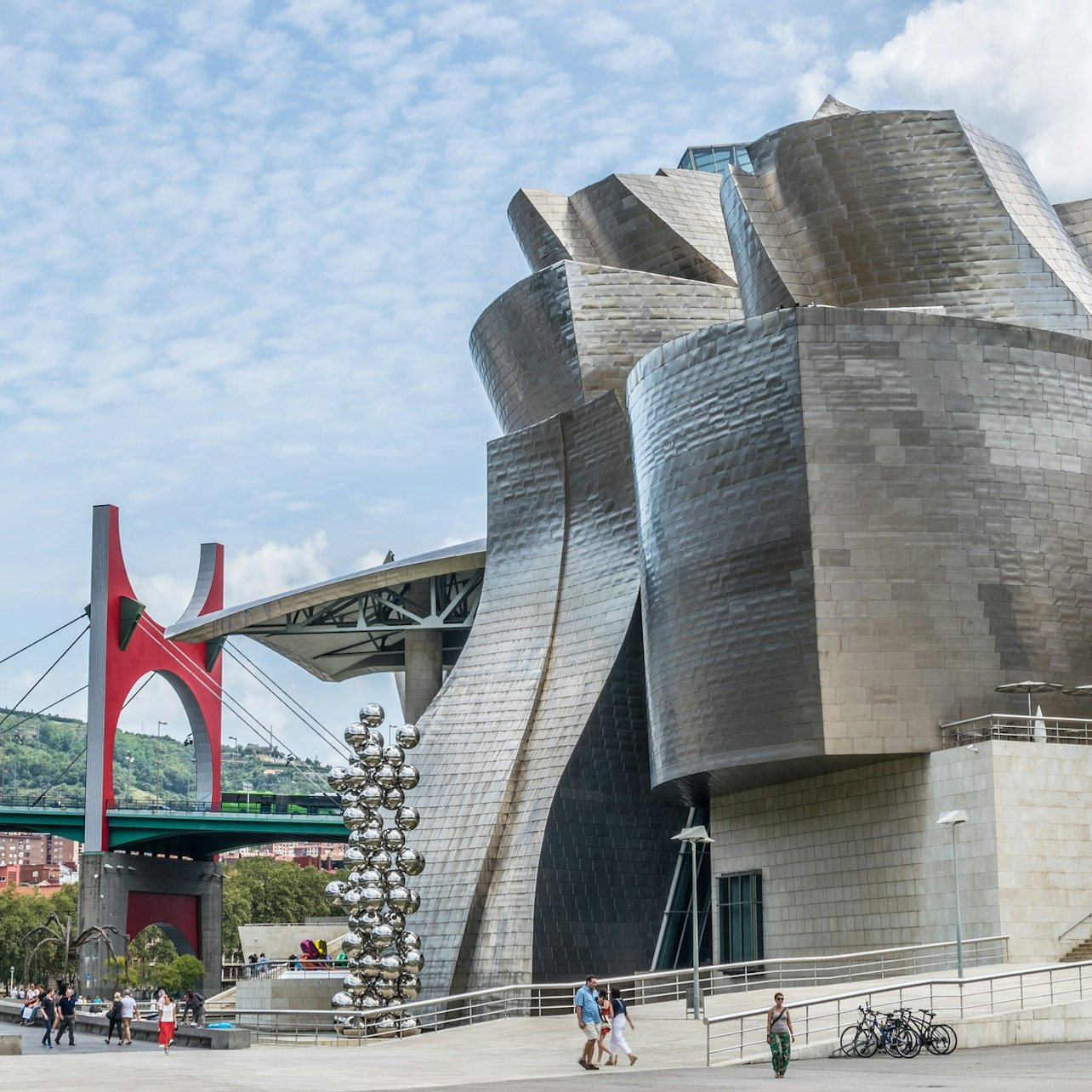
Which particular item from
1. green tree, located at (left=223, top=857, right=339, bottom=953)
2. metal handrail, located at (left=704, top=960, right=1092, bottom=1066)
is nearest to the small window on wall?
metal handrail, located at (left=704, top=960, right=1092, bottom=1066)

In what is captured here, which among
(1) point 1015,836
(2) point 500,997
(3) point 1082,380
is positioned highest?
(3) point 1082,380

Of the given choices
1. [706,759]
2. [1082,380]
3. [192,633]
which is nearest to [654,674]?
[706,759]

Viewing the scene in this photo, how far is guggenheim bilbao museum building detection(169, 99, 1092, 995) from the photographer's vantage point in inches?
1085

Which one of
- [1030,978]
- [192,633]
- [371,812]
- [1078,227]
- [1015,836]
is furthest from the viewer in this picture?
[192,633]

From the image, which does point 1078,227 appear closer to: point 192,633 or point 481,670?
point 481,670

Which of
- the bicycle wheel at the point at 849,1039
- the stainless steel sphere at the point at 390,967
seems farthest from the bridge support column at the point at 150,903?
the bicycle wheel at the point at 849,1039

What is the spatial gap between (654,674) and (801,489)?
5.62m

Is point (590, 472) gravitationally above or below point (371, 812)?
above

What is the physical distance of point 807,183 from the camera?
3394 cm

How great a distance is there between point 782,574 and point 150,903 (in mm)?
43785

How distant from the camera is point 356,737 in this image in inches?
1183

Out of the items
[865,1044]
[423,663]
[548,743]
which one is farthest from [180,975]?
[865,1044]

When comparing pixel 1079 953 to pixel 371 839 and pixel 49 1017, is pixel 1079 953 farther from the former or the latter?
pixel 49 1017

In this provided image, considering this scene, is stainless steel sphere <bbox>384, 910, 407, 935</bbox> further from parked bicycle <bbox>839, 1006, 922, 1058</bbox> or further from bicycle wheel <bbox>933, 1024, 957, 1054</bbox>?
bicycle wheel <bbox>933, 1024, 957, 1054</bbox>
